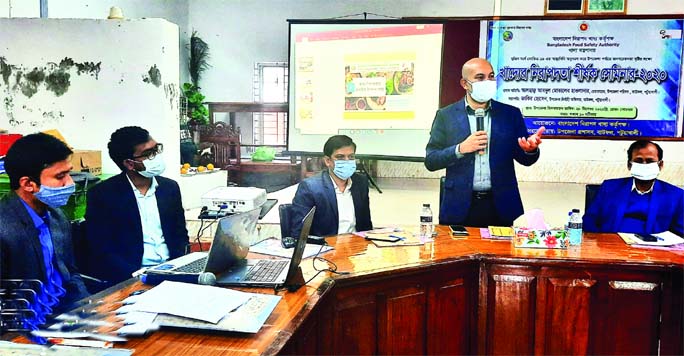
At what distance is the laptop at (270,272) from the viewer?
70.8 inches

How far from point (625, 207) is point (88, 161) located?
2.77m

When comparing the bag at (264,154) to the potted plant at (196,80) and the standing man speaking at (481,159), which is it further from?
the standing man speaking at (481,159)

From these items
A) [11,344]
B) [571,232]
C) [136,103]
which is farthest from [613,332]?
[136,103]

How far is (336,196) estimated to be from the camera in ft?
9.69

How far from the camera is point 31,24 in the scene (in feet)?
9.22

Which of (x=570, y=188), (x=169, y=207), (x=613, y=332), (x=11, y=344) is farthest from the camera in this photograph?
(x=570, y=188)

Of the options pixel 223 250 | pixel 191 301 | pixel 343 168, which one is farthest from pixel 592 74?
pixel 191 301

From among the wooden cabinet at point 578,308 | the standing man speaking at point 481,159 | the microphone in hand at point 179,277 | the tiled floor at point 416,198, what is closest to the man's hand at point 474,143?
the standing man speaking at point 481,159

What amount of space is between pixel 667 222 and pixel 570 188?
0.95 metres

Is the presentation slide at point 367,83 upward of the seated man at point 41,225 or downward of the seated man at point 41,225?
upward

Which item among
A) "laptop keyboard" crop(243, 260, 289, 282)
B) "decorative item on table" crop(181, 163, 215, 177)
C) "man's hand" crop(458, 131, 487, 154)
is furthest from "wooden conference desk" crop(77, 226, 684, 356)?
"decorative item on table" crop(181, 163, 215, 177)

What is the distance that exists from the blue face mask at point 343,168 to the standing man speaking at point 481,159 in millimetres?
648

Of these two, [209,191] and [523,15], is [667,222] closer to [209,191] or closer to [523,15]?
[523,15]

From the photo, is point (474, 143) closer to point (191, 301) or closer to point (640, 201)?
point (640, 201)
